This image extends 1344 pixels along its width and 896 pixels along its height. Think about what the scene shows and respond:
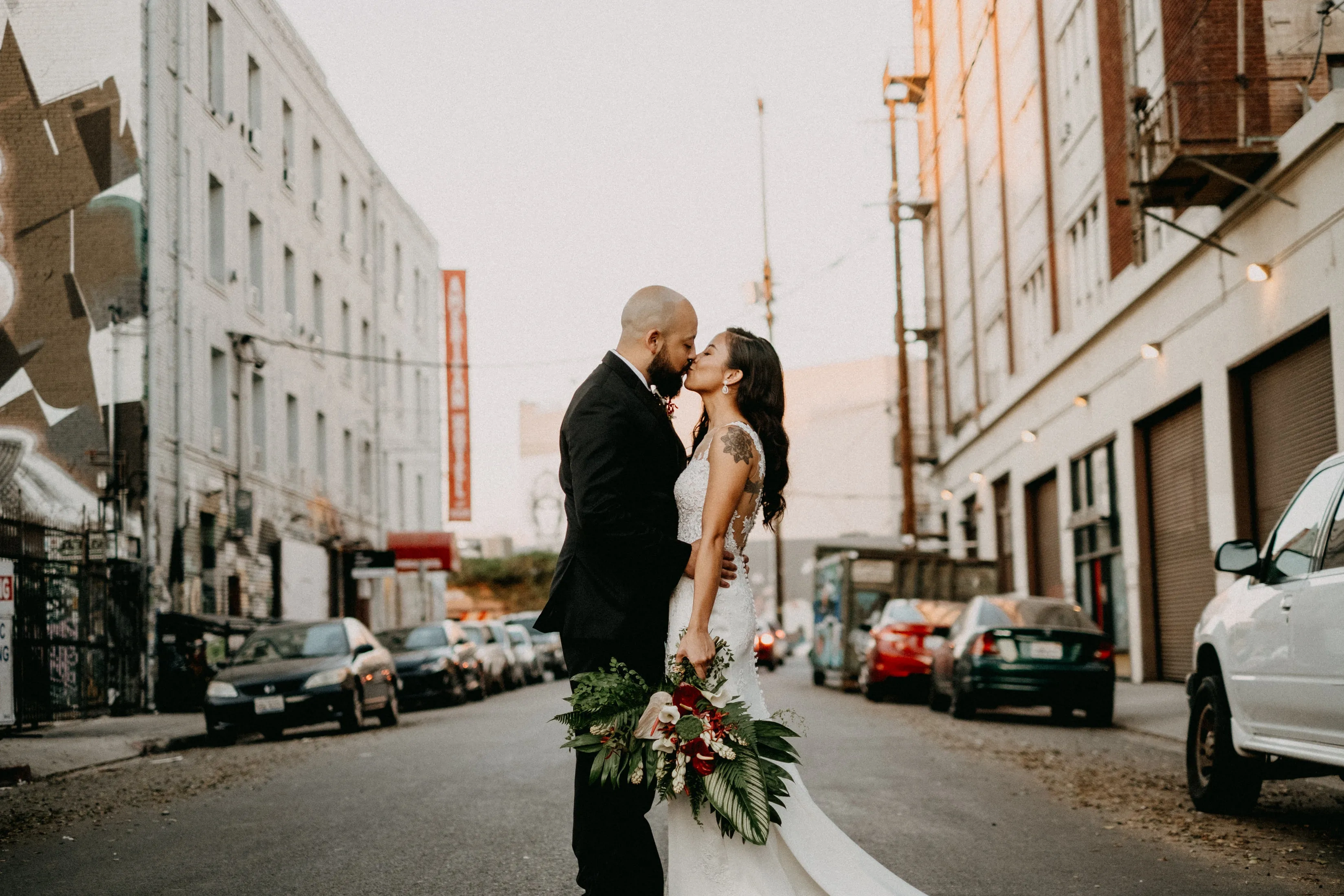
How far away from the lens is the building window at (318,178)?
3447 centimetres

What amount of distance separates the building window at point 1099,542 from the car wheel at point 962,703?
23.6 feet

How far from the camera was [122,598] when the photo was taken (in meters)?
21.3

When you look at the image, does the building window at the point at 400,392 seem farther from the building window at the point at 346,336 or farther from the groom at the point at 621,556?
the groom at the point at 621,556

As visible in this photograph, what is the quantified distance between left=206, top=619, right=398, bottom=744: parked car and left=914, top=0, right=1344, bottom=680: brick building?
1056 cm

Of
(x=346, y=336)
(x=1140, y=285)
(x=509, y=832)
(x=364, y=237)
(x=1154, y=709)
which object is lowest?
(x=1154, y=709)

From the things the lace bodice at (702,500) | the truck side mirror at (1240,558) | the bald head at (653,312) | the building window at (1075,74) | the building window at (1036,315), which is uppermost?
the building window at (1075,74)

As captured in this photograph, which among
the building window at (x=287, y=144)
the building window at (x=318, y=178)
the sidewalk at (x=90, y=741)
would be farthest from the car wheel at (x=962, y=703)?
the building window at (x=318, y=178)

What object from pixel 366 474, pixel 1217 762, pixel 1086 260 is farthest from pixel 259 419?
pixel 1217 762

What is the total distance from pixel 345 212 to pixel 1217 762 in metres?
32.6

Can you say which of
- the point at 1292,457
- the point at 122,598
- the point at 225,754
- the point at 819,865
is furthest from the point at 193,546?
the point at 819,865

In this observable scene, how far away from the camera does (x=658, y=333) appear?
451cm

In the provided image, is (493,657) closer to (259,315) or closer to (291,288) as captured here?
(259,315)

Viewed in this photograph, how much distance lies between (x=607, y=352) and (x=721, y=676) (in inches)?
40.9

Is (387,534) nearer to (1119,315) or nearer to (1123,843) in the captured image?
(1119,315)
